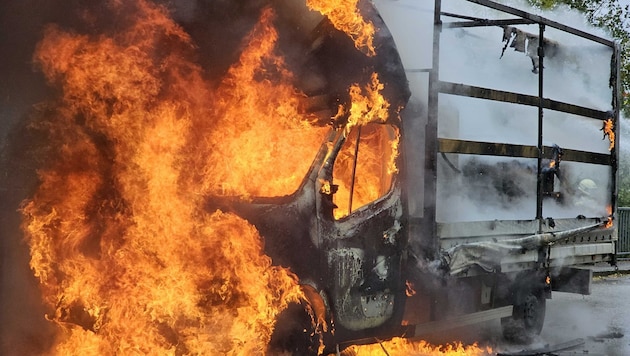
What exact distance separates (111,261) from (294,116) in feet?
5.36

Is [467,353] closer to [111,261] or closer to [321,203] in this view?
[321,203]

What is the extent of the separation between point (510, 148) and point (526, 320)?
79.7 inches

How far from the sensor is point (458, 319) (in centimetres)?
599

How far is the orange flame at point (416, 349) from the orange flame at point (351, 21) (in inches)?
97.1

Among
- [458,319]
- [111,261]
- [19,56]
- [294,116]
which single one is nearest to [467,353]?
[458,319]

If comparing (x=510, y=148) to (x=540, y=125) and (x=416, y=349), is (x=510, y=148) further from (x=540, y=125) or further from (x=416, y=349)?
(x=416, y=349)

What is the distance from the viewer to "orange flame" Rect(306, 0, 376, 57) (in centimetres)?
463

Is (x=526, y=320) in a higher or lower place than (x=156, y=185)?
lower

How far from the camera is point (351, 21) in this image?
4.64 m

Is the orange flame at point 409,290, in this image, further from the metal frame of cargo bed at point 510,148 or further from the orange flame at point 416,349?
the orange flame at point 416,349

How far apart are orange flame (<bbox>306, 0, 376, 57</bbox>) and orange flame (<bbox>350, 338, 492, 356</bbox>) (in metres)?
2.47

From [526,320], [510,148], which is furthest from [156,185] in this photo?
[526,320]

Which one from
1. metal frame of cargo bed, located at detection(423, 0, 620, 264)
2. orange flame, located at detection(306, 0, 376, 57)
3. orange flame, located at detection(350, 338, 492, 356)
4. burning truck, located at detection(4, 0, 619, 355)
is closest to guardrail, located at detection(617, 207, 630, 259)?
metal frame of cargo bed, located at detection(423, 0, 620, 264)

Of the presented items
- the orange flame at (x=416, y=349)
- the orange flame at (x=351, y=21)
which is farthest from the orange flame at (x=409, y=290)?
the orange flame at (x=351, y=21)
